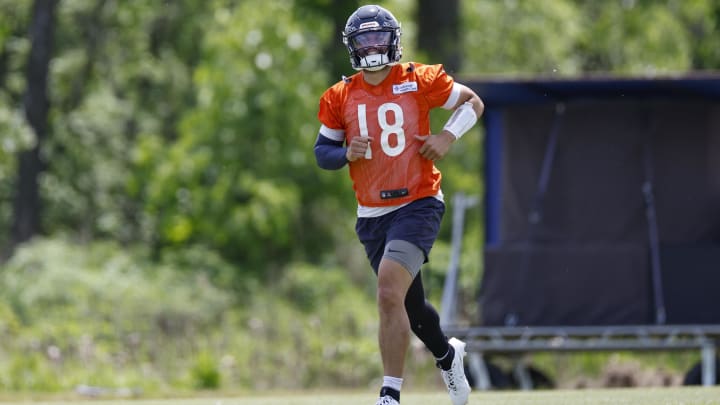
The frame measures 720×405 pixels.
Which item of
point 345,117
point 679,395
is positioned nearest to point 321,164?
point 345,117

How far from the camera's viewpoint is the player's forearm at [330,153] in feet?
28.6

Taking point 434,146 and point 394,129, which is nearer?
point 434,146

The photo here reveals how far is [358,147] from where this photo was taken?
854 cm

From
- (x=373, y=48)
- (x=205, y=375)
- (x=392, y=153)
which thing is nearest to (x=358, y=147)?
(x=392, y=153)

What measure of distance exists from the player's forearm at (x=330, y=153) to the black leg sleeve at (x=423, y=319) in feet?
2.67

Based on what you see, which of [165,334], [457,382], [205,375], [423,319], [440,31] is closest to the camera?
[423,319]

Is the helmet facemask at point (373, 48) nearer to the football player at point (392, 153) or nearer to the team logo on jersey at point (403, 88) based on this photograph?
the football player at point (392, 153)

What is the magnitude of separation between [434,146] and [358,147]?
434 mm

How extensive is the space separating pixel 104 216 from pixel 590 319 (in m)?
21.3

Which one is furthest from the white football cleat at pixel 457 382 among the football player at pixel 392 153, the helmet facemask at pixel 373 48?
the helmet facemask at pixel 373 48

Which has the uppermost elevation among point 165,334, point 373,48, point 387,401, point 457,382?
point 373,48

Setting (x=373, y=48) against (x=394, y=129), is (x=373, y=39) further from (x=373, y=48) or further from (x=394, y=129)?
(x=394, y=129)

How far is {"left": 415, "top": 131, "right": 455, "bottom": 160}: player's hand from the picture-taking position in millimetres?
8539

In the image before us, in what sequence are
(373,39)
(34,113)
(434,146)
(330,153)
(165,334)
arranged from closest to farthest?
(434,146) → (373,39) → (330,153) → (165,334) → (34,113)
